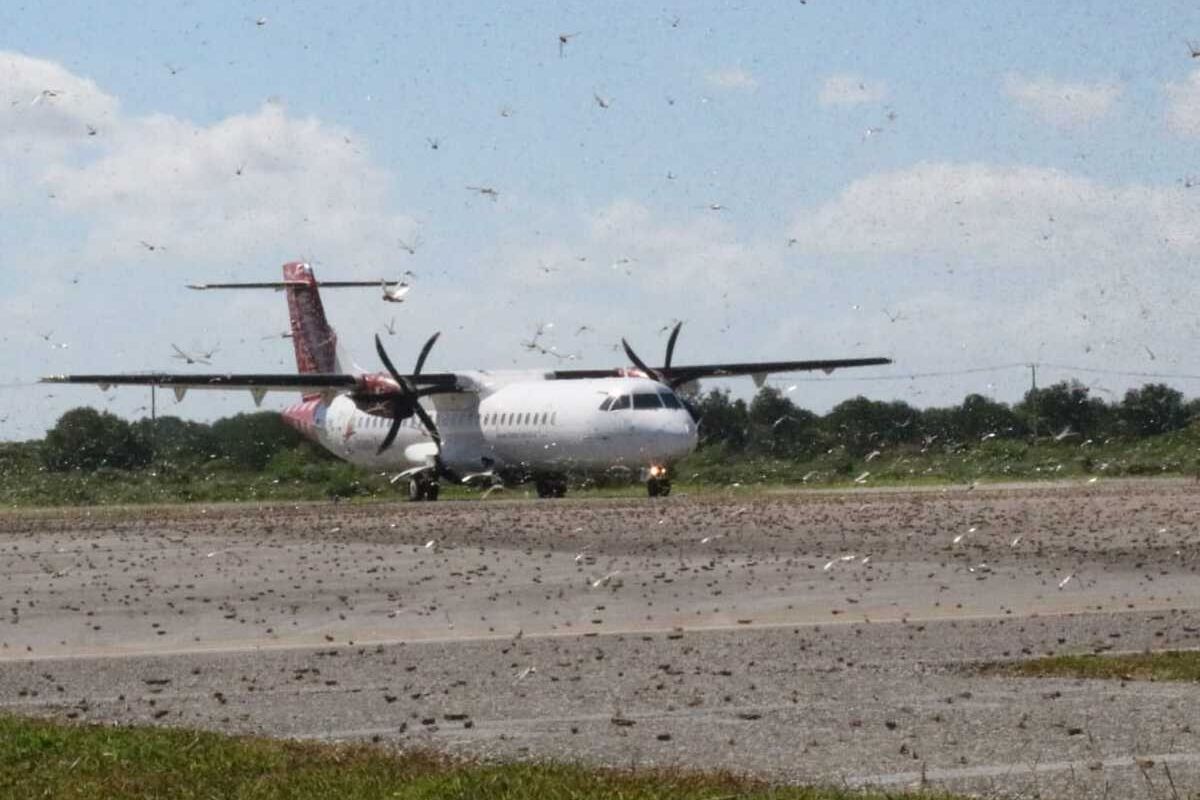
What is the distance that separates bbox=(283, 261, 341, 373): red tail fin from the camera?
65000 millimetres

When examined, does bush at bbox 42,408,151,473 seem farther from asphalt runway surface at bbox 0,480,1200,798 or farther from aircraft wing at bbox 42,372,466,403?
asphalt runway surface at bbox 0,480,1200,798

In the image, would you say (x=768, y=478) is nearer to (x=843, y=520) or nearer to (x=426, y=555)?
(x=843, y=520)

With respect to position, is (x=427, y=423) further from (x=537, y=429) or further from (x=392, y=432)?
(x=537, y=429)

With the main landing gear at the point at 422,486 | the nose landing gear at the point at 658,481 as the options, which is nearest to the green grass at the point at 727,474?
the main landing gear at the point at 422,486

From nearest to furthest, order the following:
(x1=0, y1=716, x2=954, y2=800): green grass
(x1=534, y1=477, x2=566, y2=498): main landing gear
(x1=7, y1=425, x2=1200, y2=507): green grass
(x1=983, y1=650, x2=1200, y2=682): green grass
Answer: (x1=0, y1=716, x2=954, y2=800): green grass, (x1=983, y1=650, x2=1200, y2=682): green grass, (x1=534, y1=477, x2=566, y2=498): main landing gear, (x1=7, y1=425, x2=1200, y2=507): green grass

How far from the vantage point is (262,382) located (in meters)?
54.4

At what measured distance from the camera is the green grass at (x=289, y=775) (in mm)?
9438

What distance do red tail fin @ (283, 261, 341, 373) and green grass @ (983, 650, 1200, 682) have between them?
51.4 m

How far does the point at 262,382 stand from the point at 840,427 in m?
36.1

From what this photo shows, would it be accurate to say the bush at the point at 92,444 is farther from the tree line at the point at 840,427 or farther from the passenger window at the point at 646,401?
the passenger window at the point at 646,401

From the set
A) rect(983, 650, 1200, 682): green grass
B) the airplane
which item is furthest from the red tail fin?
rect(983, 650, 1200, 682): green grass

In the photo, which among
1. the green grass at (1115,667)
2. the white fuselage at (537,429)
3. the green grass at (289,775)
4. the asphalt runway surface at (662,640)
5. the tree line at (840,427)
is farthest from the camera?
the tree line at (840,427)

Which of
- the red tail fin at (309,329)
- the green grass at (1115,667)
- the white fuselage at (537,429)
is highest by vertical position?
the red tail fin at (309,329)

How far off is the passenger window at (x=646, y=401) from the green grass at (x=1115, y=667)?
1372 inches
